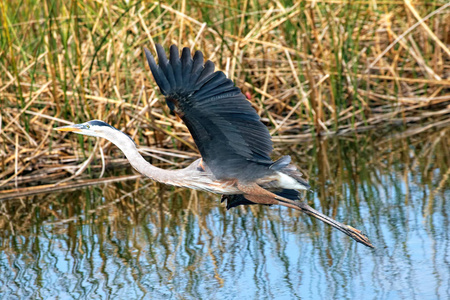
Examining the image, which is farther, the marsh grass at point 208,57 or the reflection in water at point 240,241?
the marsh grass at point 208,57

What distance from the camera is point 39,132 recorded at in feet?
25.8

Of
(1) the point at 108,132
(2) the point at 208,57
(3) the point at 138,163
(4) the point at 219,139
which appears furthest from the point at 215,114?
(2) the point at 208,57

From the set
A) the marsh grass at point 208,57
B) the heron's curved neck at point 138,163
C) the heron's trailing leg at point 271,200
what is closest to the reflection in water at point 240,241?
the heron's trailing leg at point 271,200

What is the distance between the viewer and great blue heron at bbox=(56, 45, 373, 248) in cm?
371

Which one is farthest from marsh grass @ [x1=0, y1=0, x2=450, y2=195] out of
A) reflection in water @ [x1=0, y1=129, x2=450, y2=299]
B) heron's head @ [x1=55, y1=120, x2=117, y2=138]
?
heron's head @ [x1=55, y1=120, x2=117, y2=138]

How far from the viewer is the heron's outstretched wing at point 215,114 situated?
3697 mm

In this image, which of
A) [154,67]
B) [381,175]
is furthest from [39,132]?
[154,67]

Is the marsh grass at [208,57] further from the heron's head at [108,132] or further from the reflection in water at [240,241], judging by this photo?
the heron's head at [108,132]

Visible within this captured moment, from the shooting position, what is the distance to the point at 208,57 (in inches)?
320

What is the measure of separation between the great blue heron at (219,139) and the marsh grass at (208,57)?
262cm

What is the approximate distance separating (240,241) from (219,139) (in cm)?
125

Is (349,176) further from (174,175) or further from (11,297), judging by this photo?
(11,297)

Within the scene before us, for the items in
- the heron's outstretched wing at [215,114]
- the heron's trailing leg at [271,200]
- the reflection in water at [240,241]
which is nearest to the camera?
the heron's outstretched wing at [215,114]

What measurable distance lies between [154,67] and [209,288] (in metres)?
1.53
